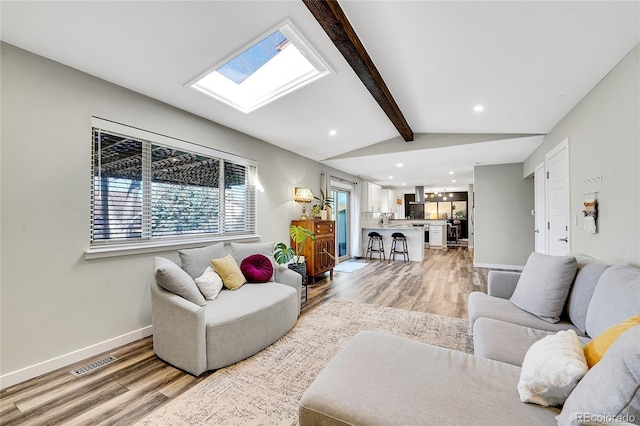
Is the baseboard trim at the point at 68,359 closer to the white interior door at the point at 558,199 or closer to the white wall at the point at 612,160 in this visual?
the white wall at the point at 612,160

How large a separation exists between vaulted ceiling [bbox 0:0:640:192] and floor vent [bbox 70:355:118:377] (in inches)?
101

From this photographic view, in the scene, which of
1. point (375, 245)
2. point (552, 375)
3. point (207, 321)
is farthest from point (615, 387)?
point (375, 245)

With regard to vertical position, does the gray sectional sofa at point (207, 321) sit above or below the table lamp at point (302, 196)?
below

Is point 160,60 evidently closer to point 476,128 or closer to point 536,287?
point 536,287

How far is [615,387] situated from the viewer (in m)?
0.80

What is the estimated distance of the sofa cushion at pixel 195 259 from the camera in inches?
106

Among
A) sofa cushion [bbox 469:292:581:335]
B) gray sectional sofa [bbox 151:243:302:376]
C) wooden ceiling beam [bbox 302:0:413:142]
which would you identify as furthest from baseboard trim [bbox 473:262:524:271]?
gray sectional sofa [bbox 151:243:302:376]

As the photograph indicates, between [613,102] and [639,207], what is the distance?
0.96 metres

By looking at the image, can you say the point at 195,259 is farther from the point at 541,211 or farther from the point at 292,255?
the point at 541,211

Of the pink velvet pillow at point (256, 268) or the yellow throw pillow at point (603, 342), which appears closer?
the yellow throw pillow at point (603, 342)

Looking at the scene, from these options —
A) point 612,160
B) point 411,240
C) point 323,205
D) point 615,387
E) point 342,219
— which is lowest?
point 411,240

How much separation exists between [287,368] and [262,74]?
3041 millimetres

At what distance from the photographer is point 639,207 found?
187 centimetres

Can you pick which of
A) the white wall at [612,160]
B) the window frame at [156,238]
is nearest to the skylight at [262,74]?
the window frame at [156,238]
